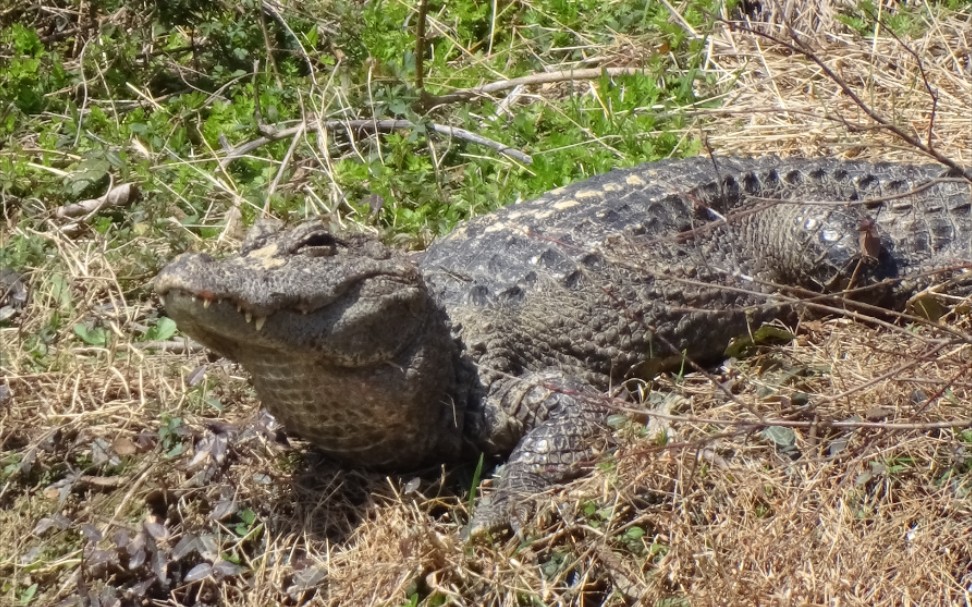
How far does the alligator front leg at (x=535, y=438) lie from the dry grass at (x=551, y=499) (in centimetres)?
9

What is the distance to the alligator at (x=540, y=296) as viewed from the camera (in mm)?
3391

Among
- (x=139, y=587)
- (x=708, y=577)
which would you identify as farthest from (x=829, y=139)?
(x=139, y=587)

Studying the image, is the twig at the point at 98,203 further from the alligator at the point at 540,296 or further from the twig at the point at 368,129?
the alligator at the point at 540,296

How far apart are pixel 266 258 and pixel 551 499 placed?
1118mm

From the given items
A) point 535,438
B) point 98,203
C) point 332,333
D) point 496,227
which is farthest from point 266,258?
point 98,203

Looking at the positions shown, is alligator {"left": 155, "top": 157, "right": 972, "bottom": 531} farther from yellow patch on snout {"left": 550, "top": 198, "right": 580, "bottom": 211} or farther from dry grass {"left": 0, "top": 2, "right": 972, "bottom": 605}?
dry grass {"left": 0, "top": 2, "right": 972, "bottom": 605}

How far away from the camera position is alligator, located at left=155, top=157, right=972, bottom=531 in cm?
339

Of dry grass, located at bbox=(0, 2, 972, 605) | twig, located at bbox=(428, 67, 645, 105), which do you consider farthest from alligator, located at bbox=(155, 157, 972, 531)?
twig, located at bbox=(428, 67, 645, 105)

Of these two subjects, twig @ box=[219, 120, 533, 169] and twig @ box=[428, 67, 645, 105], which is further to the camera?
twig @ box=[428, 67, 645, 105]

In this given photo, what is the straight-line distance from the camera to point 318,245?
354 cm

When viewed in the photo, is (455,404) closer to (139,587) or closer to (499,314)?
(499,314)

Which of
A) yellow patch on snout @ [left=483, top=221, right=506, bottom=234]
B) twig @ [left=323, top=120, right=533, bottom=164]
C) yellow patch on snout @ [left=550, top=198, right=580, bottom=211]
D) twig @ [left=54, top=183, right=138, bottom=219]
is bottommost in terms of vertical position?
twig @ [left=54, top=183, right=138, bottom=219]

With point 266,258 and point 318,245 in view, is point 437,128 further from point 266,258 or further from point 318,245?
point 266,258

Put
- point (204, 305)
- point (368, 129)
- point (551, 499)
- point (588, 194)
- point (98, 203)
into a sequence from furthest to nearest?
1. point (368, 129)
2. point (98, 203)
3. point (588, 194)
4. point (551, 499)
5. point (204, 305)
